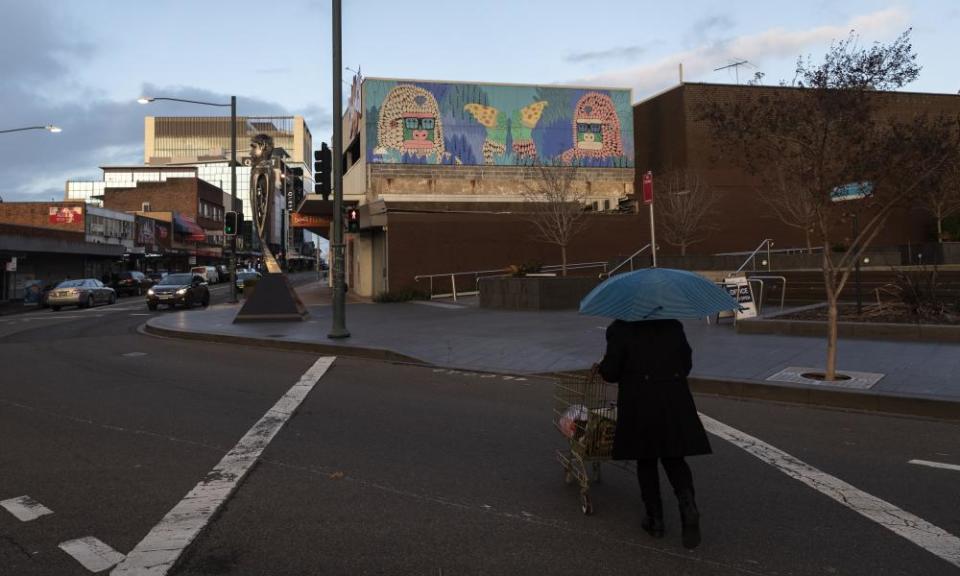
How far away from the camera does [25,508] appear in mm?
4867

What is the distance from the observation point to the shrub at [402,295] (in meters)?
26.4

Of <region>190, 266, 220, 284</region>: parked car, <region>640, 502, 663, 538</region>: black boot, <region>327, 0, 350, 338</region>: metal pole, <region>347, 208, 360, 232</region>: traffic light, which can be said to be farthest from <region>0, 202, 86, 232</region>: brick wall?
<region>640, 502, 663, 538</region>: black boot

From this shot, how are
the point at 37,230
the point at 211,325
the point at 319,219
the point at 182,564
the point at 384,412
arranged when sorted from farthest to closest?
the point at 37,230
the point at 319,219
the point at 211,325
the point at 384,412
the point at 182,564

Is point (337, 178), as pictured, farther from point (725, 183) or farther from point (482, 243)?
point (725, 183)

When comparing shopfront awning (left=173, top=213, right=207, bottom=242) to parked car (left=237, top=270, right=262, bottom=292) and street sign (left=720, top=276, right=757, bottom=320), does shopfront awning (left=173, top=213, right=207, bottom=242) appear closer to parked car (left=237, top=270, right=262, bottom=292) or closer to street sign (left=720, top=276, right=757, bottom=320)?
parked car (left=237, top=270, right=262, bottom=292)

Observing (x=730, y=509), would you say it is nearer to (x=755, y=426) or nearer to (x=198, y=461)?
(x=755, y=426)

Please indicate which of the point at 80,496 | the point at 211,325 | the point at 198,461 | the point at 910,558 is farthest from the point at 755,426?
the point at 211,325

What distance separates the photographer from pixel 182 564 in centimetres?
394

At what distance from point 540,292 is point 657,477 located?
16443mm

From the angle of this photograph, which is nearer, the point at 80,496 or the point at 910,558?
the point at 910,558

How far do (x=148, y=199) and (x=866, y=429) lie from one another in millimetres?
94049

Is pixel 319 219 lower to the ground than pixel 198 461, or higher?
higher

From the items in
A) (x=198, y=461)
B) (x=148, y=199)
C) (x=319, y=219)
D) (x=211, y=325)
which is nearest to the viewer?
(x=198, y=461)

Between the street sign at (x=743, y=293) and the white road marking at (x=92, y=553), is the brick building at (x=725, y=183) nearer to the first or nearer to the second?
the street sign at (x=743, y=293)
